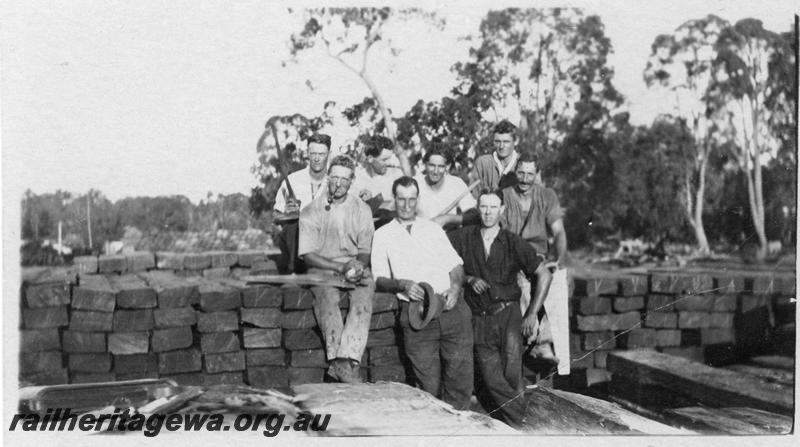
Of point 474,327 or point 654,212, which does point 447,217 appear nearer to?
point 474,327

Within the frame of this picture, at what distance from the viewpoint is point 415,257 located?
5.50 metres

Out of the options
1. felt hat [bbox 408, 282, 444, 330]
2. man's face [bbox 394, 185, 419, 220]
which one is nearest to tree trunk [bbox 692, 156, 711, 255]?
felt hat [bbox 408, 282, 444, 330]

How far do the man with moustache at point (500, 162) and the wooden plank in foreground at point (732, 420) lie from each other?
2.00 meters

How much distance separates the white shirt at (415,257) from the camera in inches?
216

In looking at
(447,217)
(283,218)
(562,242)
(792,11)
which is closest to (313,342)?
(283,218)

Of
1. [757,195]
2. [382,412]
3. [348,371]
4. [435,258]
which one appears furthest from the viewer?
[757,195]

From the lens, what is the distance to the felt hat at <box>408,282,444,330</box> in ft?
17.7

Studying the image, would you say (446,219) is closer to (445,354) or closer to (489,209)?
(489,209)

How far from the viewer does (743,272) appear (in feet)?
19.2

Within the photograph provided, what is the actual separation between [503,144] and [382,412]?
81.1 inches

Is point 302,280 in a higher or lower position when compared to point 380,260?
lower

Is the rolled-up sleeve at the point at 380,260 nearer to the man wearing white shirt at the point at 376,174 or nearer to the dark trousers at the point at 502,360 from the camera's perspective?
the man wearing white shirt at the point at 376,174

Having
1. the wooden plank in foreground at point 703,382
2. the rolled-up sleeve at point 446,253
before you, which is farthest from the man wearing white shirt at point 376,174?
the wooden plank in foreground at point 703,382

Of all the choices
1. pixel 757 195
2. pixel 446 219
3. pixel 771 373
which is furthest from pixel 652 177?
pixel 771 373
